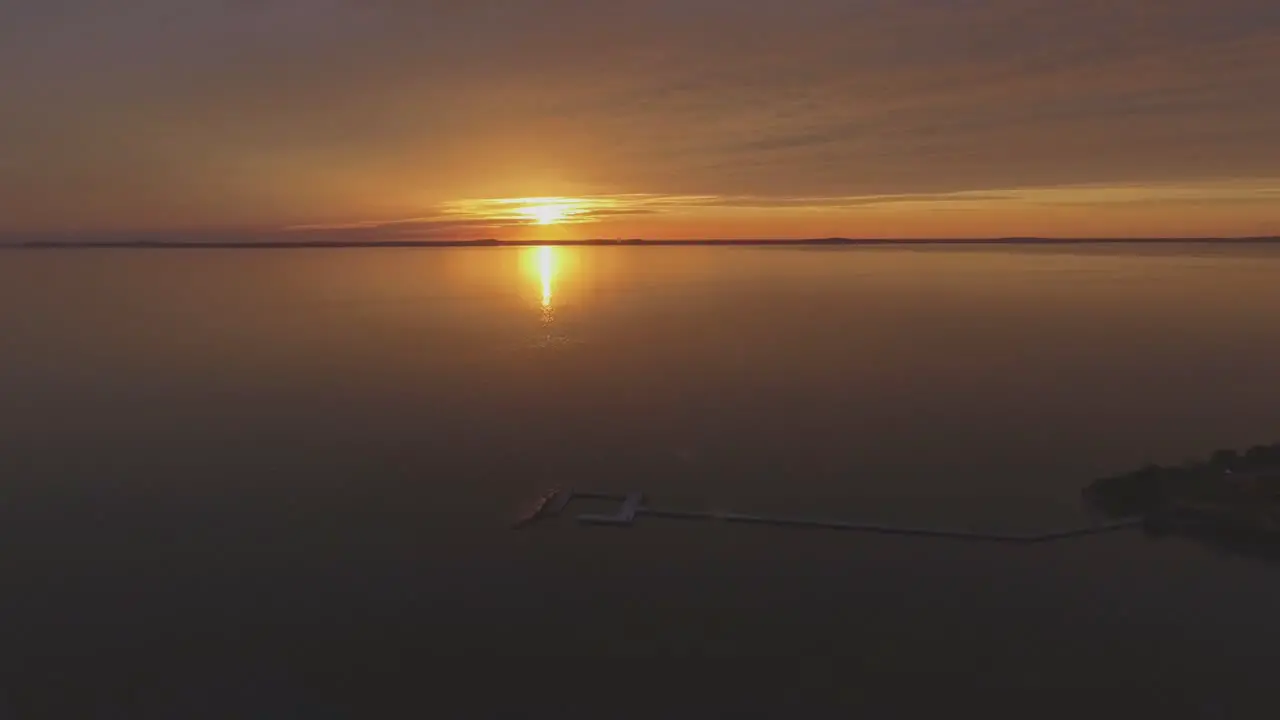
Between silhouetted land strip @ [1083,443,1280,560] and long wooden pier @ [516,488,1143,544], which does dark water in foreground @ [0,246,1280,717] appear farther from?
silhouetted land strip @ [1083,443,1280,560]

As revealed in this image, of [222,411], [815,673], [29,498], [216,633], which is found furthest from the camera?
[222,411]

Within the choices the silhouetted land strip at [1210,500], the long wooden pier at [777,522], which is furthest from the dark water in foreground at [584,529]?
the silhouetted land strip at [1210,500]

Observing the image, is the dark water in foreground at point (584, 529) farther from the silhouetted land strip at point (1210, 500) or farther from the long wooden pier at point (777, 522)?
the silhouetted land strip at point (1210, 500)

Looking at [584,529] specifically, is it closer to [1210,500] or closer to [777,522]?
[777,522]

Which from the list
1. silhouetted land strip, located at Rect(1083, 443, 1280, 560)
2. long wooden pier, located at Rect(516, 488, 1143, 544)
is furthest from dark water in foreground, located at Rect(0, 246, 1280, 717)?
silhouetted land strip, located at Rect(1083, 443, 1280, 560)

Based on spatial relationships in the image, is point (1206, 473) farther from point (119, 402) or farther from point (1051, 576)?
point (119, 402)

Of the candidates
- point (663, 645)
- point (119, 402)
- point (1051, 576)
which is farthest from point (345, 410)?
point (1051, 576)
